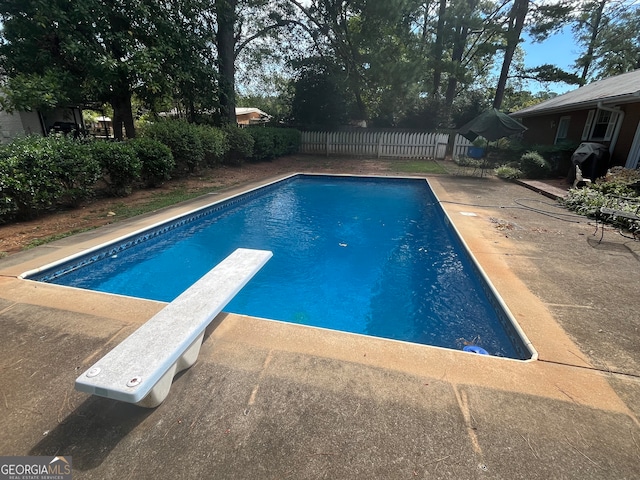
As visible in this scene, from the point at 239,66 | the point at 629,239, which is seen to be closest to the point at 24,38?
the point at 239,66

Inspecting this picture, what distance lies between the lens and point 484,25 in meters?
16.2

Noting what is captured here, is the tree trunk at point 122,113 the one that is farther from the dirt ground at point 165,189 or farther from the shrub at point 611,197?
the shrub at point 611,197

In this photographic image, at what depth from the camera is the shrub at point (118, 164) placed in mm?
6328

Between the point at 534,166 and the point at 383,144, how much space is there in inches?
290

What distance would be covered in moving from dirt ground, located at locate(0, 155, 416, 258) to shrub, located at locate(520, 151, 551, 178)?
15.6 feet

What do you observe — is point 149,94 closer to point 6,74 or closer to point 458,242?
point 6,74

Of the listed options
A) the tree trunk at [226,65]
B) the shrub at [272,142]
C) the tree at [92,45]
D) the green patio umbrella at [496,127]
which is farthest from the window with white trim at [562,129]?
the tree at [92,45]

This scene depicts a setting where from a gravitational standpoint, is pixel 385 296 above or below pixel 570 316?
below

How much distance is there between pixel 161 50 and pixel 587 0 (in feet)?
82.2

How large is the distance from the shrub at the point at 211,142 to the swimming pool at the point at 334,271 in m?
3.22

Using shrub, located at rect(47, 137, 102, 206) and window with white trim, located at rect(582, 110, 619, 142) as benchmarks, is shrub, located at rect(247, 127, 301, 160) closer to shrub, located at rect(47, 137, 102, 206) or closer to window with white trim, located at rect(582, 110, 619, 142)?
shrub, located at rect(47, 137, 102, 206)

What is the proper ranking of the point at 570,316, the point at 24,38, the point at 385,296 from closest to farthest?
the point at 570,316
the point at 385,296
the point at 24,38

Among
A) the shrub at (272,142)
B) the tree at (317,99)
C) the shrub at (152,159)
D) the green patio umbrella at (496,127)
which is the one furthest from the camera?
the tree at (317,99)

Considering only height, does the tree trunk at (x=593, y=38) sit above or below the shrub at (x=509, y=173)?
above
